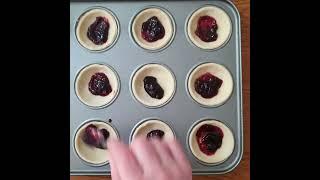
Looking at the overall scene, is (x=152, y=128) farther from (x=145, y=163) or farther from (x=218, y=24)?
(x=145, y=163)

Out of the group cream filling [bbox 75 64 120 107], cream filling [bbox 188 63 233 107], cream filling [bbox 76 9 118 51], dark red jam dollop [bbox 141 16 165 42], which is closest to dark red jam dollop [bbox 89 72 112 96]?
cream filling [bbox 75 64 120 107]

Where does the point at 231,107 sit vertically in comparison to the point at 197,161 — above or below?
above

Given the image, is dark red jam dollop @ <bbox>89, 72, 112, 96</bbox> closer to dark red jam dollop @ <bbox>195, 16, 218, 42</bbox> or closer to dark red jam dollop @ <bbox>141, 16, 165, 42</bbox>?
dark red jam dollop @ <bbox>141, 16, 165, 42</bbox>

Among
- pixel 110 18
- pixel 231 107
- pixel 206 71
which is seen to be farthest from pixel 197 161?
pixel 110 18

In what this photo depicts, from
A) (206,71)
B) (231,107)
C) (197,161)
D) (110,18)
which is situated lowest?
(197,161)
